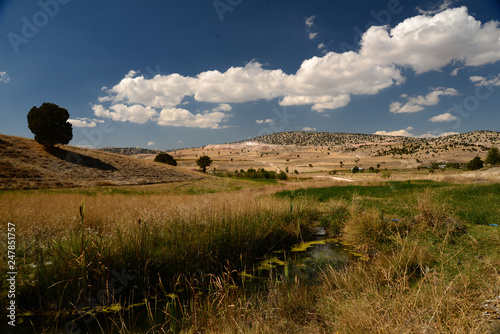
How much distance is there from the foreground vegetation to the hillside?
87.2 feet

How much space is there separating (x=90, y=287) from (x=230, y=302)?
127 inches

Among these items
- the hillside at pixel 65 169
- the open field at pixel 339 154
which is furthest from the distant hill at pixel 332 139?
the hillside at pixel 65 169

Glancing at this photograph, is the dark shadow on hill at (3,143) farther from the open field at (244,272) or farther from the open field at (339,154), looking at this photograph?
the open field at (339,154)

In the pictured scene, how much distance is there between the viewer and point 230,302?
15.0 feet

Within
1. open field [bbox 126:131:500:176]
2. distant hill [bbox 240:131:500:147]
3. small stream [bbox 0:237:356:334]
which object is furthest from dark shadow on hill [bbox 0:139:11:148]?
distant hill [bbox 240:131:500:147]

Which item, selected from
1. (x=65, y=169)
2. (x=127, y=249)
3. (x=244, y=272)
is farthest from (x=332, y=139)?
(x=244, y=272)

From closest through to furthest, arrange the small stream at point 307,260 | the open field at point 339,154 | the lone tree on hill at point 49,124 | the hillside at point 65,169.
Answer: the small stream at point 307,260, the hillside at point 65,169, the lone tree on hill at point 49,124, the open field at point 339,154

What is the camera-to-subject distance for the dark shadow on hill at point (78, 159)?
41906 millimetres

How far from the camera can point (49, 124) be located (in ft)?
135

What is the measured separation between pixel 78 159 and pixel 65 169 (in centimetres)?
742

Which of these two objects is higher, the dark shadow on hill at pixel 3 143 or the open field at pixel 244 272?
the dark shadow on hill at pixel 3 143

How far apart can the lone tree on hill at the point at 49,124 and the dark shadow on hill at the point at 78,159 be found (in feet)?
5.16

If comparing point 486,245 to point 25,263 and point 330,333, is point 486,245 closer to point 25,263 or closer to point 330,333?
point 330,333

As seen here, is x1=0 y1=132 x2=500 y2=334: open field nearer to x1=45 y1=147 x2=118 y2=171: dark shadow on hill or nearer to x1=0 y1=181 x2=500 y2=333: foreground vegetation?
x1=0 y1=181 x2=500 y2=333: foreground vegetation
